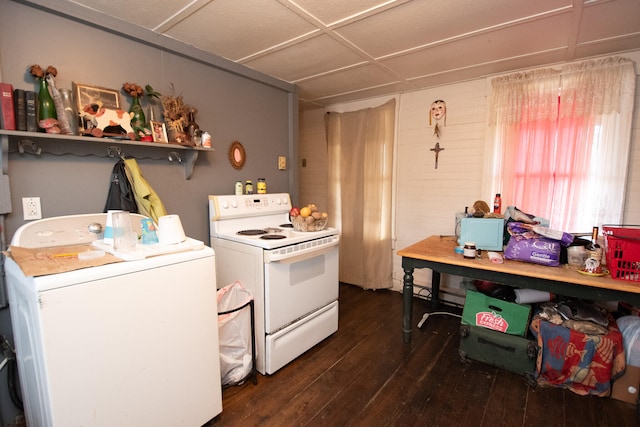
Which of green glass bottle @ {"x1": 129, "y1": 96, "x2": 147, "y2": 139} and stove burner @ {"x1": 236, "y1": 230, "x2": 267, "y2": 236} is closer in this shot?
green glass bottle @ {"x1": 129, "y1": 96, "x2": 147, "y2": 139}

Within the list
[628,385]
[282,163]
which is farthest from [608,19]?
[282,163]

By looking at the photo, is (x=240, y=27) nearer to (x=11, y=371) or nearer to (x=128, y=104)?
(x=128, y=104)

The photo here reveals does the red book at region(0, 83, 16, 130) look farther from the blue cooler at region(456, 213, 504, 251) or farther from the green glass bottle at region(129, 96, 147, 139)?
the blue cooler at region(456, 213, 504, 251)

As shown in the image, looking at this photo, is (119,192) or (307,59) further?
(307,59)

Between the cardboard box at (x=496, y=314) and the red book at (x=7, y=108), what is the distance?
114 inches

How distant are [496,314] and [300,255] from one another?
1.44 metres

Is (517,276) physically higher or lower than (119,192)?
lower

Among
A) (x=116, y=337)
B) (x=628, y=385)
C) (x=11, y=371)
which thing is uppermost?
(x=116, y=337)


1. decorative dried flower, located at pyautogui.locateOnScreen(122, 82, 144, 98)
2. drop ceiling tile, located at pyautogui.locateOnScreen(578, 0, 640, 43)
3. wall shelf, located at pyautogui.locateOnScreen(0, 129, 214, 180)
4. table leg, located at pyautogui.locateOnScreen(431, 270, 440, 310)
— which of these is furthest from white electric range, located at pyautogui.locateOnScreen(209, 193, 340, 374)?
drop ceiling tile, located at pyautogui.locateOnScreen(578, 0, 640, 43)

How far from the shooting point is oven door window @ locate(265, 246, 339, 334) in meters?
1.94

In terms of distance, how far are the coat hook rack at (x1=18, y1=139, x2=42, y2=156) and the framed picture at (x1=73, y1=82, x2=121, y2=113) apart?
28cm

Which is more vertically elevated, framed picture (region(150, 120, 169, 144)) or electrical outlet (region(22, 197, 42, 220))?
framed picture (region(150, 120, 169, 144))

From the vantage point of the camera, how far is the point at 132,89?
1855 millimetres

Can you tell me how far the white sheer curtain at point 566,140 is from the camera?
2229mm
